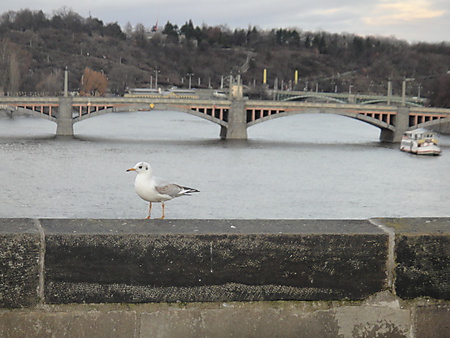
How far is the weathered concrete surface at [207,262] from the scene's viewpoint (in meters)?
3.43

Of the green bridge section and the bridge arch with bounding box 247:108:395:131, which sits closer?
the green bridge section

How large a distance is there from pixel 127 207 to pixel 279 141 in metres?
33.1

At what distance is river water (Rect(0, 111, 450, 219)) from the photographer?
27844 millimetres

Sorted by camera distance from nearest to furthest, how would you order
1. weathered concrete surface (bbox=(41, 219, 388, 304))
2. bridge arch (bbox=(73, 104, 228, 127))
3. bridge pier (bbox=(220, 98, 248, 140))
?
weathered concrete surface (bbox=(41, 219, 388, 304)) → bridge arch (bbox=(73, 104, 228, 127)) → bridge pier (bbox=(220, 98, 248, 140))

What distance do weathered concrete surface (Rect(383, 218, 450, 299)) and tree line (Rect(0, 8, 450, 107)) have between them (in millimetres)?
113503

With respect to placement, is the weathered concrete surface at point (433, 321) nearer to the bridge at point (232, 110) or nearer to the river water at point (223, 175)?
the river water at point (223, 175)

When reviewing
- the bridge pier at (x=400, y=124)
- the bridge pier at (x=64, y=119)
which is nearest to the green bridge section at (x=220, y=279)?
the bridge pier at (x=64, y=119)

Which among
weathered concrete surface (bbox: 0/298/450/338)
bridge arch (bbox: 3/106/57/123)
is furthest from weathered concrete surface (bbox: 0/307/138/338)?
bridge arch (bbox: 3/106/57/123)

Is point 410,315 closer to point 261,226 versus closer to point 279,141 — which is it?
point 261,226

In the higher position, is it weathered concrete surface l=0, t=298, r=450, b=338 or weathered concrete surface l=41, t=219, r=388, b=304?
weathered concrete surface l=41, t=219, r=388, b=304

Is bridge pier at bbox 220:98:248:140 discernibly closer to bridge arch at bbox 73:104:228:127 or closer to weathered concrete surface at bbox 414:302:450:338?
bridge arch at bbox 73:104:228:127

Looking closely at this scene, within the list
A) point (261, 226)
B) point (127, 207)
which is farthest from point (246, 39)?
point (261, 226)

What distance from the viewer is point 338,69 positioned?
157375 mm

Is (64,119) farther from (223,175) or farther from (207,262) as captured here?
(207,262)
